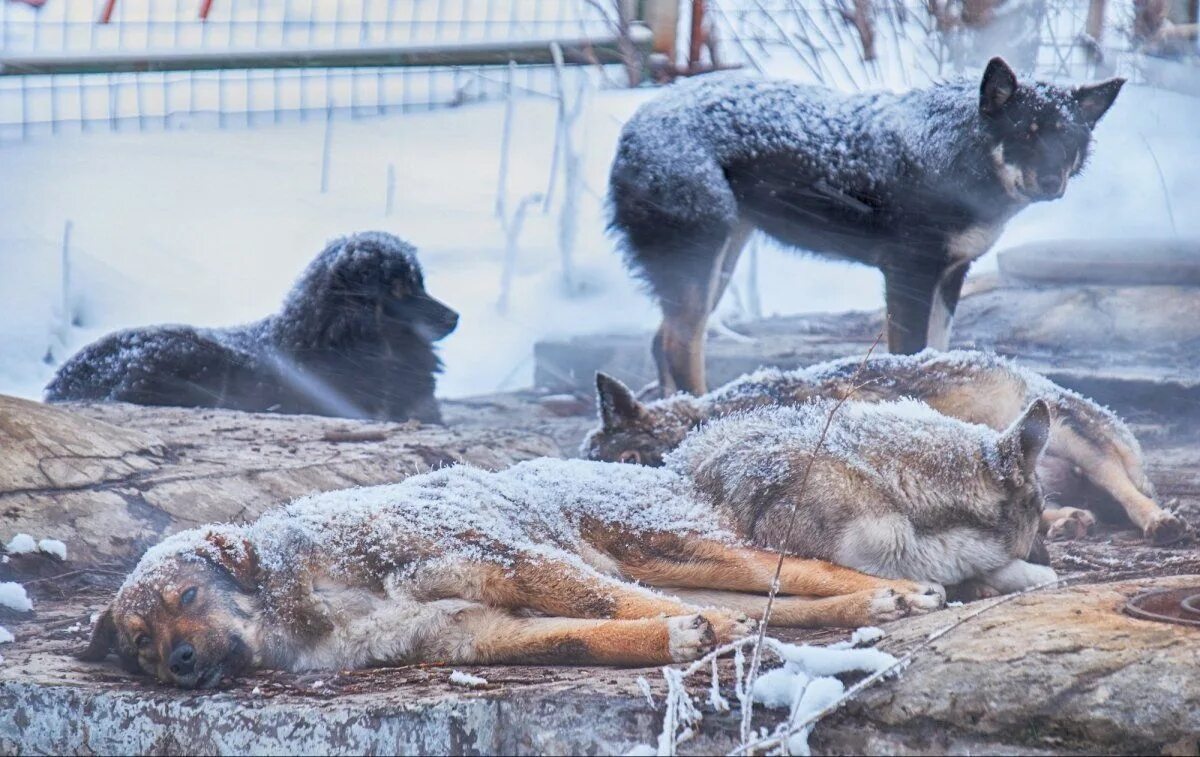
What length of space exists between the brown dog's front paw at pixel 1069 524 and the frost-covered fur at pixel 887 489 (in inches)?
6.4

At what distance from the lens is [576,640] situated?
9.73 ft

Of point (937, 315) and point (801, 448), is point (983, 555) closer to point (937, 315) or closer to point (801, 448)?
point (801, 448)

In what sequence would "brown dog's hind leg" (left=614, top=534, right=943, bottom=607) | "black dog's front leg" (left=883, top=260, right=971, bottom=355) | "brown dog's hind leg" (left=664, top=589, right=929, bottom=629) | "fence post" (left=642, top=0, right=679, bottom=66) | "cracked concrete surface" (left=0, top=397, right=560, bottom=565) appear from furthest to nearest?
"black dog's front leg" (left=883, top=260, right=971, bottom=355) < "fence post" (left=642, top=0, right=679, bottom=66) < "cracked concrete surface" (left=0, top=397, right=560, bottom=565) < "brown dog's hind leg" (left=614, top=534, right=943, bottom=607) < "brown dog's hind leg" (left=664, top=589, right=929, bottom=629)

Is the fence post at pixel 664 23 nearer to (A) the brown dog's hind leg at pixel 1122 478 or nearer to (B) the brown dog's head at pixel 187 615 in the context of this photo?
(A) the brown dog's hind leg at pixel 1122 478

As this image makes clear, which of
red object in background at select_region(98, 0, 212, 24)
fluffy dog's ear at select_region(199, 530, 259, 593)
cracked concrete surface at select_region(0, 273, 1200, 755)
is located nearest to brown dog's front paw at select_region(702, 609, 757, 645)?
cracked concrete surface at select_region(0, 273, 1200, 755)

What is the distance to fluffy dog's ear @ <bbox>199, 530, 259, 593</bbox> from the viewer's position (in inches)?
123

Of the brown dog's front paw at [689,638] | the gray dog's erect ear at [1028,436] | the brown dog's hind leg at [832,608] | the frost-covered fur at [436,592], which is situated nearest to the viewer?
the brown dog's front paw at [689,638]

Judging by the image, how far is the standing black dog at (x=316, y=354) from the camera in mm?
4203

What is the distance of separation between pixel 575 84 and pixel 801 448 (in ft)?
5.36

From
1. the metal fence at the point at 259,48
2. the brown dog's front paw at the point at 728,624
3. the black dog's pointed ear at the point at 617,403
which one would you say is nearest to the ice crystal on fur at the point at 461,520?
the brown dog's front paw at the point at 728,624

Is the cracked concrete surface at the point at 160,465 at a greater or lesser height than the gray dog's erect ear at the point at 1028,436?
lesser

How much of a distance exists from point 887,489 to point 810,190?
4.72 ft

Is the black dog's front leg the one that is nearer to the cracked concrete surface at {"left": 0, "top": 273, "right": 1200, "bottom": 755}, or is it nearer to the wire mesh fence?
the cracked concrete surface at {"left": 0, "top": 273, "right": 1200, "bottom": 755}

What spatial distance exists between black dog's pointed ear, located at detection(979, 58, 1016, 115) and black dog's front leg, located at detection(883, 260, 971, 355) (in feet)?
1.84
